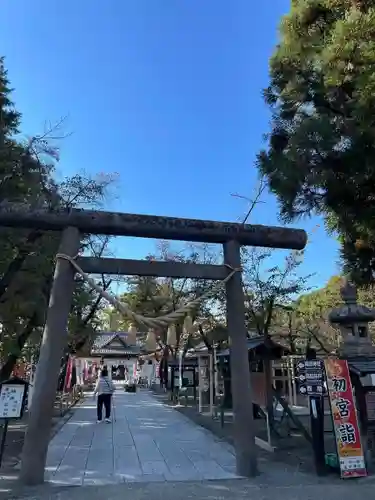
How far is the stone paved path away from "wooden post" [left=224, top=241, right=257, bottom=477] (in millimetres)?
379

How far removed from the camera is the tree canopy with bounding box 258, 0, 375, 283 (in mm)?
7645

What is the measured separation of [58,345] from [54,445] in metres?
4.49

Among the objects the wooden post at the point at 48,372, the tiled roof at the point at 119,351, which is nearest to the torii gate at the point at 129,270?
the wooden post at the point at 48,372

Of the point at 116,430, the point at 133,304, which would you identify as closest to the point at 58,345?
the point at 116,430

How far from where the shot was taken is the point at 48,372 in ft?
19.9

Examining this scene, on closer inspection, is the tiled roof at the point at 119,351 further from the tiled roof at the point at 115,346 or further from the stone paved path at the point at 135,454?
the stone paved path at the point at 135,454

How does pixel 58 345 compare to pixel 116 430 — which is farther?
pixel 116 430

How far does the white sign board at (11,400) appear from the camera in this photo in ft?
23.0

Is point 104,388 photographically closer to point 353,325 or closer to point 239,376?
point 239,376

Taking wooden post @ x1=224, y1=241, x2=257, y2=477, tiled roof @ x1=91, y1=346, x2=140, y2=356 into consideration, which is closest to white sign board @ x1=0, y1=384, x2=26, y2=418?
wooden post @ x1=224, y1=241, x2=257, y2=477

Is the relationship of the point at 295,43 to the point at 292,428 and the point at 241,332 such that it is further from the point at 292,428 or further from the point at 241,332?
the point at 292,428

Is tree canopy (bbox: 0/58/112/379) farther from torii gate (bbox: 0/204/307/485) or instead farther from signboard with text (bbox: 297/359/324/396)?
signboard with text (bbox: 297/359/324/396)

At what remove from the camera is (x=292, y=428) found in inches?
474

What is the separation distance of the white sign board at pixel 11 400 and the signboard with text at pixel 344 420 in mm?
5123
